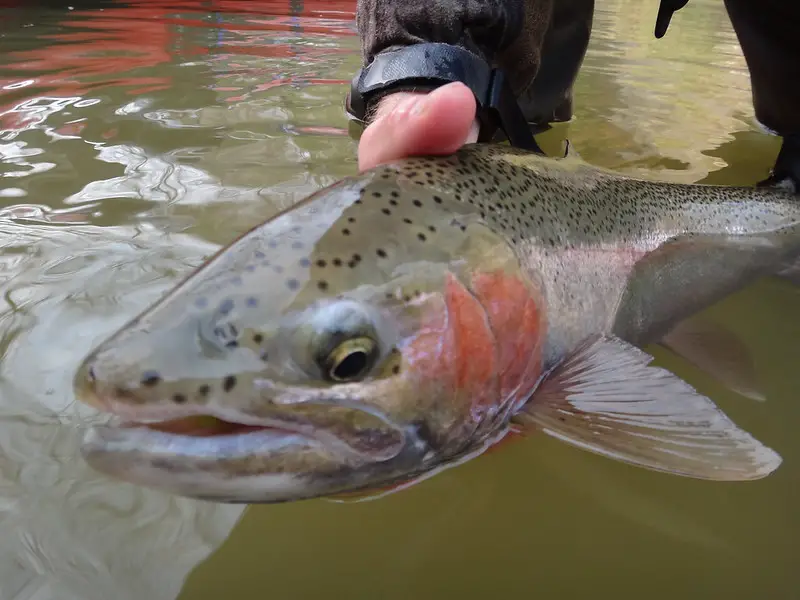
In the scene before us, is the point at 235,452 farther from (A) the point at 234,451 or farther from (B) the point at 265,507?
(B) the point at 265,507

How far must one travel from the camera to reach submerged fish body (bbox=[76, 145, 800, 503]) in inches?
34.6

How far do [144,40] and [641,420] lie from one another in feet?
21.6

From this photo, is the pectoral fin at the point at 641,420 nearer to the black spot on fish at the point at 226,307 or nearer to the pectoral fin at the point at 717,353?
the pectoral fin at the point at 717,353

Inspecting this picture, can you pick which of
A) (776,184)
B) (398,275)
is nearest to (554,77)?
(776,184)

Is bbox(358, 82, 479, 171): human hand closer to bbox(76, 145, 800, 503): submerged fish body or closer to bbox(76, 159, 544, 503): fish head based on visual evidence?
bbox(76, 145, 800, 503): submerged fish body

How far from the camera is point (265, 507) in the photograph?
133cm

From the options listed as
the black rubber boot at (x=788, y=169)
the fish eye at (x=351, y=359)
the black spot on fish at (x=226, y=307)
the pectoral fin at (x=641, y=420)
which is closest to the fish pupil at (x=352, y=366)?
the fish eye at (x=351, y=359)

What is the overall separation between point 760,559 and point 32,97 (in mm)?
4767

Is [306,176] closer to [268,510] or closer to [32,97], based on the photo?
[268,510]

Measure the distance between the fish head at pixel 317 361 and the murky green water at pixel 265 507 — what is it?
0.28 m

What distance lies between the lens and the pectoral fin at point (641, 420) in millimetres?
1106

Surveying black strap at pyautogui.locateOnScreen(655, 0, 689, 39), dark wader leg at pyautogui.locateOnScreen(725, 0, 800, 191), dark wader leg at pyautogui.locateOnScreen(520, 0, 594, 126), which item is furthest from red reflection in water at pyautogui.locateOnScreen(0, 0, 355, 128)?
dark wader leg at pyautogui.locateOnScreen(725, 0, 800, 191)

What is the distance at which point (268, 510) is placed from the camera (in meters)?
1.32

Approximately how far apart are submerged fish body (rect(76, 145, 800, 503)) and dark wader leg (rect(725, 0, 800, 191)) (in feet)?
5.73
